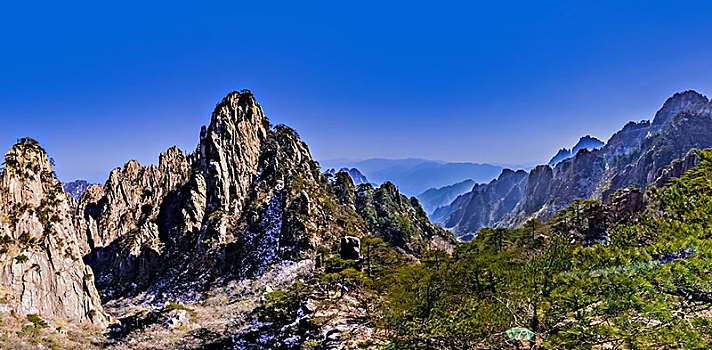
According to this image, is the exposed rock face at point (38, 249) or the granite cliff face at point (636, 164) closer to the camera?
the exposed rock face at point (38, 249)

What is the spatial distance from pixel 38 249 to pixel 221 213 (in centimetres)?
2875

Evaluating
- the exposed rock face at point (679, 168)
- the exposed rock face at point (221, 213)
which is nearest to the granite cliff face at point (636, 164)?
the exposed rock face at point (679, 168)

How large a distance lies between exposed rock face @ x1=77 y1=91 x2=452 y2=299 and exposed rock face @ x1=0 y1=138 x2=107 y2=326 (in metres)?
18.5

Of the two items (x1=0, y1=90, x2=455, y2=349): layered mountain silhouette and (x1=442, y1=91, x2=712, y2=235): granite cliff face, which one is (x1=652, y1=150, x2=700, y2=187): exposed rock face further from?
(x1=0, y1=90, x2=455, y2=349): layered mountain silhouette

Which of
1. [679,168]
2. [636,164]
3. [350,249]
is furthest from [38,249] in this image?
[636,164]

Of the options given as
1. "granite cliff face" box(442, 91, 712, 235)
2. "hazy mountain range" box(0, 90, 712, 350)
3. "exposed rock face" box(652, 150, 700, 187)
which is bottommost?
→ "hazy mountain range" box(0, 90, 712, 350)

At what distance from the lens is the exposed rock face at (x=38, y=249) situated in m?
32.6

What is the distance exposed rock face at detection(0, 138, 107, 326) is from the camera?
32594 millimetres

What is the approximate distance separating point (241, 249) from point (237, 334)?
24.2 m

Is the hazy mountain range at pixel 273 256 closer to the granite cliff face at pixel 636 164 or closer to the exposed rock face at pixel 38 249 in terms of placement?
the exposed rock face at pixel 38 249

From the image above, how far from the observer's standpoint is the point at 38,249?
3494cm

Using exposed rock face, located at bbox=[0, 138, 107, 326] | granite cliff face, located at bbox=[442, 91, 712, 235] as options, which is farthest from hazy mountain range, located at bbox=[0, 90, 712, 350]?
granite cliff face, located at bbox=[442, 91, 712, 235]

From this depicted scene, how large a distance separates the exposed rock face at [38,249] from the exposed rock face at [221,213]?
60.7ft

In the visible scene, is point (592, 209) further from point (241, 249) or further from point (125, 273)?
point (125, 273)
